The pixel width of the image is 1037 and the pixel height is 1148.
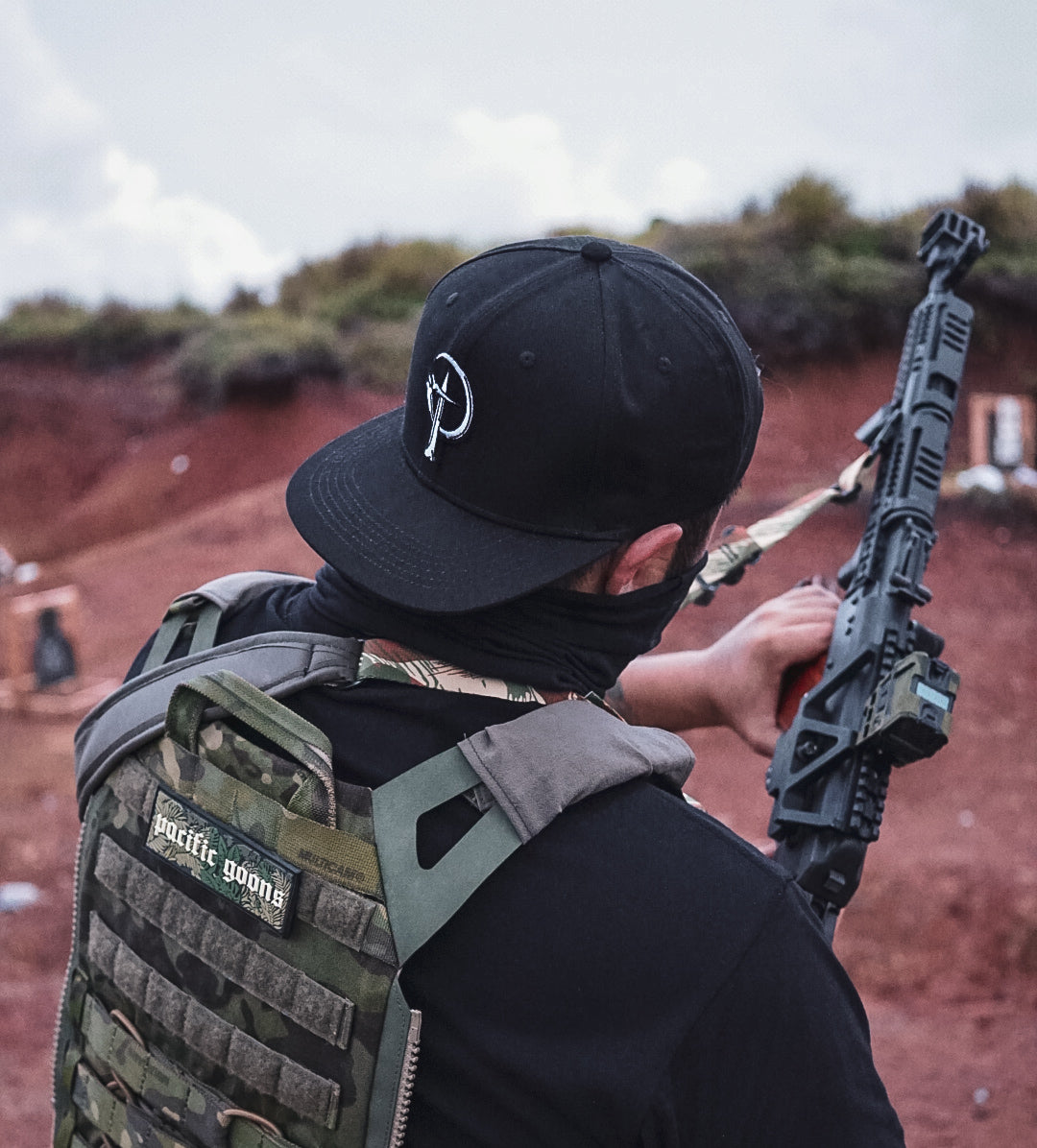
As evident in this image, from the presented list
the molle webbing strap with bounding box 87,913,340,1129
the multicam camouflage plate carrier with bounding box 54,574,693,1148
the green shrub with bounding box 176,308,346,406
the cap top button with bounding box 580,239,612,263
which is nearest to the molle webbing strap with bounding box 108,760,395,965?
the multicam camouflage plate carrier with bounding box 54,574,693,1148

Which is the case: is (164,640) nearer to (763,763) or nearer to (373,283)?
(763,763)

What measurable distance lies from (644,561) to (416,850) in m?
0.44

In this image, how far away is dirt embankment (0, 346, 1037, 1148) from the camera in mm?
4449

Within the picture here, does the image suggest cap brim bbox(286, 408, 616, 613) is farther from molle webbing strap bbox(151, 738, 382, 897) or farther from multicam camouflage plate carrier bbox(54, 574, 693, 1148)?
molle webbing strap bbox(151, 738, 382, 897)

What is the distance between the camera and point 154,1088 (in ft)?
4.55

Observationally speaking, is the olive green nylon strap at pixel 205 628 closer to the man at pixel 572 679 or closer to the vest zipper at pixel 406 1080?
the man at pixel 572 679

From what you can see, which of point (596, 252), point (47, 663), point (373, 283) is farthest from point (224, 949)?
point (373, 283)

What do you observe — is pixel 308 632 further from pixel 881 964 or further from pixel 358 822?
pixel 881 964

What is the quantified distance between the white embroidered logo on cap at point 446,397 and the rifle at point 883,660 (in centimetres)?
100

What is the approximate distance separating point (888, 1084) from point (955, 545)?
5.91 m

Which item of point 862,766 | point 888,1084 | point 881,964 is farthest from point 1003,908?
point 862,766

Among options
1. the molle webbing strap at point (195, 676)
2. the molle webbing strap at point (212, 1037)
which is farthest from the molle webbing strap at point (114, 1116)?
the molle webbing strap at point (195, 676)

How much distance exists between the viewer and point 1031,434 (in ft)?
35.8

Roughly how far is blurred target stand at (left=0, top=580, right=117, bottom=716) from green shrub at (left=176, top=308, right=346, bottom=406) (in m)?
6.94
